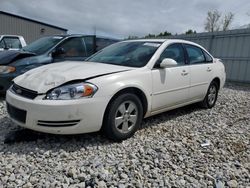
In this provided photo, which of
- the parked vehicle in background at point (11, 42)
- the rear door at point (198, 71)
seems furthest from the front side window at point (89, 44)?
the parked vehicle in background at point (11, 42)

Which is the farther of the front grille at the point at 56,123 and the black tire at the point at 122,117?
the black tire at the point at 122,117

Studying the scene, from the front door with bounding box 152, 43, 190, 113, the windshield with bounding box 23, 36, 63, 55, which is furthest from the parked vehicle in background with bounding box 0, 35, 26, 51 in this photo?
the front door with bounding box 152, 43, 190, 113

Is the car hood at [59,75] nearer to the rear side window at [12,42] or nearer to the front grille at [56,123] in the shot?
the front grille at [56,123]

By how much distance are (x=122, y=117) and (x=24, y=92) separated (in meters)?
1.29

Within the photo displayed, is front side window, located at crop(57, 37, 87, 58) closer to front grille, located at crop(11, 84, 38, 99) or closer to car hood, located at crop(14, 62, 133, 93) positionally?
car hood, located at crop(14, 62, 133, 93)

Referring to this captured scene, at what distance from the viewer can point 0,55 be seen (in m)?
5.13

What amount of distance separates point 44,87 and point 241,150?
8.78ft

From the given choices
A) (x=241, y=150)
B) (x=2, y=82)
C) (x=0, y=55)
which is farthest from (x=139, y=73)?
(x=0, y=55)

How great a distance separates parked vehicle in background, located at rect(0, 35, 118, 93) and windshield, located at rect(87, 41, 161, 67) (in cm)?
177

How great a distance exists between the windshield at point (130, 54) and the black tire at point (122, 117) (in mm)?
625

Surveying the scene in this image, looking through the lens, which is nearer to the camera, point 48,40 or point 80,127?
point 80,127

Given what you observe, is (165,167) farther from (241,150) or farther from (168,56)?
(168,56)

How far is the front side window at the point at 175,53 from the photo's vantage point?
151 inches

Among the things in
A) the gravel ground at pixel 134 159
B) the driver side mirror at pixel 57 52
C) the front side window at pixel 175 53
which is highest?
the front side window at pixel 175 53
